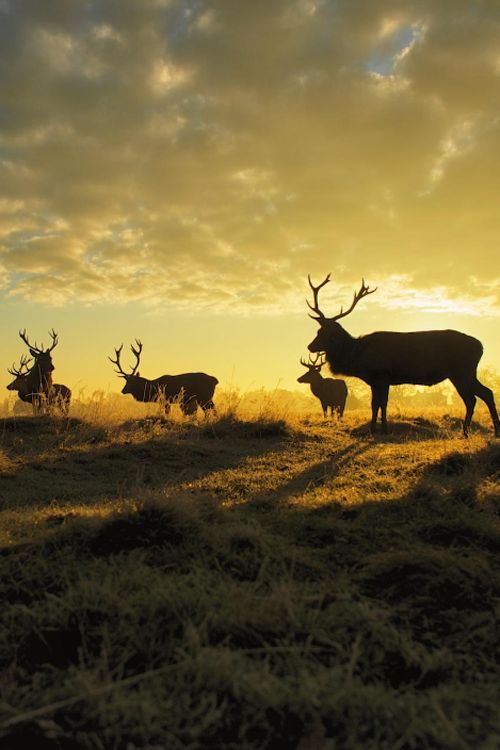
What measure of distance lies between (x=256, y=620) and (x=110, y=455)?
6.61 meters

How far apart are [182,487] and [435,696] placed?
4716 mm

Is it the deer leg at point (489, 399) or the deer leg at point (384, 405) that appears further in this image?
the deer leg at point (384, 405)

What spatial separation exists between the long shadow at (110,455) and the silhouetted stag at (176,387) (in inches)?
279

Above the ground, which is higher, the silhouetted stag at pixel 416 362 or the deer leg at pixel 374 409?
the silhouetted stag at pixel 416 362

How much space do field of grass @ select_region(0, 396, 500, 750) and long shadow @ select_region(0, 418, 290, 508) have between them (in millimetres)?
551

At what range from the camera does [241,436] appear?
11.0m

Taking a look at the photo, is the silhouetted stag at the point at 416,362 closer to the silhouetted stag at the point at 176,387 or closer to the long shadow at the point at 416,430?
the long shadow at the point at 416,430

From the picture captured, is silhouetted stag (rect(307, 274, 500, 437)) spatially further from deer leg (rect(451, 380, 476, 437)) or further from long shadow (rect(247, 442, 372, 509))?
long shadow (rect(247, 442, 372, 509))

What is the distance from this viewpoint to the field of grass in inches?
71.9

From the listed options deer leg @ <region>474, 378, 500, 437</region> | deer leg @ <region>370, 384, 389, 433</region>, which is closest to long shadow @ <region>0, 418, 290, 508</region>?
deer leg @ <region>370, 384, 389, 433</region>

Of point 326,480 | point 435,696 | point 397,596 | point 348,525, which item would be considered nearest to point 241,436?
point 326,480

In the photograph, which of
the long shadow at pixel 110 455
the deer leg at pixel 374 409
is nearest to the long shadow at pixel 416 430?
the deer leg at pixel 374 409

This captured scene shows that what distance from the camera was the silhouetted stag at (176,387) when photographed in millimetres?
19297

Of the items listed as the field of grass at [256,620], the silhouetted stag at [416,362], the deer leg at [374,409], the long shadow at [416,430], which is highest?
the silhouetted stag at [416,362]
